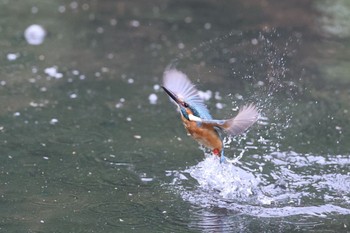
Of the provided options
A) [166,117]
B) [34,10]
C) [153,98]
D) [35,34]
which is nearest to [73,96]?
[153,98]

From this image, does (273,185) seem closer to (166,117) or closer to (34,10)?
(166,117)

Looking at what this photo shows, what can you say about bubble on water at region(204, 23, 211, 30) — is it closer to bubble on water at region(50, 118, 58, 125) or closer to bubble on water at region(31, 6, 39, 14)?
bubble on water at region(31, 6, 39, 14)

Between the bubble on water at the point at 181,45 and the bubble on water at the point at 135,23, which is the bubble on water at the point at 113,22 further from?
the bubble on water at the point at 181,45

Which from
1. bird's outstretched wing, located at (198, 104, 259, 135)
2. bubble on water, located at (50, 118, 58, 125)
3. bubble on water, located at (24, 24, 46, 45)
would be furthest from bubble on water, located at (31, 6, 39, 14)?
bird's outstretched wing, located at (198, 104, 259, 135)

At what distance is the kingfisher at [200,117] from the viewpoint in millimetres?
3547

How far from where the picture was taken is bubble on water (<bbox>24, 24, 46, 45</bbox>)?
6.43m

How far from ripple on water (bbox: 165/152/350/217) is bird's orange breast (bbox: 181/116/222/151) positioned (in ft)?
0.92

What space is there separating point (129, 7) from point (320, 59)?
2.20 m

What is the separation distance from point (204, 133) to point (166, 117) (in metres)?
1.28

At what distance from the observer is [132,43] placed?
6520 millimetres

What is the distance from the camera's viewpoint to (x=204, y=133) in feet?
12.6

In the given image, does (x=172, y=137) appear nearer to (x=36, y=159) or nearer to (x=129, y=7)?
(x=36, y=159)

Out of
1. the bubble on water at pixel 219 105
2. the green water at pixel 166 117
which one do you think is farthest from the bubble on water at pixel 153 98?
the bubble on water at pixel 219 105

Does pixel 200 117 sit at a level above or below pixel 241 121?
above
